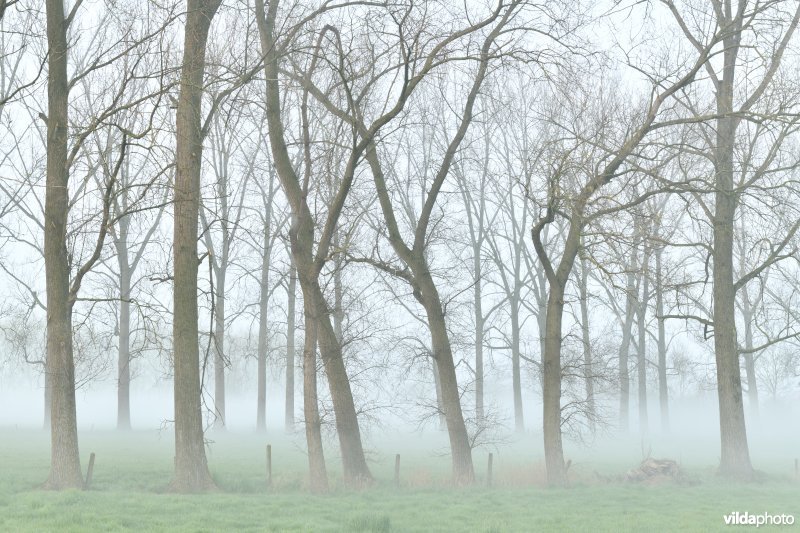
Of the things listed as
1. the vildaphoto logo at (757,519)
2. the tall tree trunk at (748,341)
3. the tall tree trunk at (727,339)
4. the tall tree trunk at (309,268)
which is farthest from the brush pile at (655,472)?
the tall tree trunk at (748,341)

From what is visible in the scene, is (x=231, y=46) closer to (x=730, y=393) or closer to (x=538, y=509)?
(x=538, y=509)

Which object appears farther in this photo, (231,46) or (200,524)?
(231,46)

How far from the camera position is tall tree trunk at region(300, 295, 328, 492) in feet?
59.5

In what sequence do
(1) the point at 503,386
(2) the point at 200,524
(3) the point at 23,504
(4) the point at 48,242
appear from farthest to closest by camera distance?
(1) the point at 503,386, (4) the point at 48,242, (3) the point at 23,504, (2) the point at 200,524

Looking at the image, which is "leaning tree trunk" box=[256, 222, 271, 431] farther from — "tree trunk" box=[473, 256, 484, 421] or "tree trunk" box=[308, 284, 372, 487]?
"tree trunk" box=[308, 284, 372, 487]

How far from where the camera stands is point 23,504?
41.9 feet

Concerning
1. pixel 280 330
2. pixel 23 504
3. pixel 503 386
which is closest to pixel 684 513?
pixel 23 504

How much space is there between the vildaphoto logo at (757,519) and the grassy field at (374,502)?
0.22 m

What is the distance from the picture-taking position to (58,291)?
15.8 metres

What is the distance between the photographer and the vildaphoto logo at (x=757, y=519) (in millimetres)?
13239

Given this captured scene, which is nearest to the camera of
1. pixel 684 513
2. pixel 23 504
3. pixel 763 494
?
pixel 23 504

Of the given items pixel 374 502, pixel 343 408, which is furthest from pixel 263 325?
pixel 374 502

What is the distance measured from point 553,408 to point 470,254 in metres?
24.9

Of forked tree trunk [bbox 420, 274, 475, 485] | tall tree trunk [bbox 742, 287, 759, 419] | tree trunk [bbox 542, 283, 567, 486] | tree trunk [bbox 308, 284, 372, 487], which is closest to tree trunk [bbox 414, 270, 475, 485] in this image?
forked tree trunk [bbox 420, 274, 475, 485]
